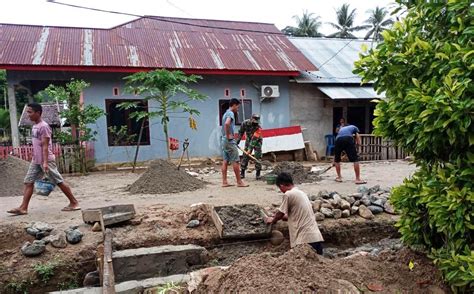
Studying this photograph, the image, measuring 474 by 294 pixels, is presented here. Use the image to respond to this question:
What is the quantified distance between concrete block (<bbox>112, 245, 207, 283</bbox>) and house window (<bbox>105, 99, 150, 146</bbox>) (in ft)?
23.8

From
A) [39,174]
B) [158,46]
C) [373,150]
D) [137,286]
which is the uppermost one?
[158,46]

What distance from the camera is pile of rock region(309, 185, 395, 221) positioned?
5.62 metres

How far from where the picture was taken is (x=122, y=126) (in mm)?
11133

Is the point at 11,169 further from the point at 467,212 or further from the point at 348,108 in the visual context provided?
the point at 348,108

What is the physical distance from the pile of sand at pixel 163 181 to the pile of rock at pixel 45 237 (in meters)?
2.49

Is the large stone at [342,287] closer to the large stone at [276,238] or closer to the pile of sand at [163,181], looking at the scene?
the large stone at [276,238]

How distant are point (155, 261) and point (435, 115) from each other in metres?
3.37

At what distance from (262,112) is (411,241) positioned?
9.82 metres

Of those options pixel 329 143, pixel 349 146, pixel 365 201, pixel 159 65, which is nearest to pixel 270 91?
pixel 329 143

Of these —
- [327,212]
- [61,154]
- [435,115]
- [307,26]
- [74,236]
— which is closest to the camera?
[435,115]

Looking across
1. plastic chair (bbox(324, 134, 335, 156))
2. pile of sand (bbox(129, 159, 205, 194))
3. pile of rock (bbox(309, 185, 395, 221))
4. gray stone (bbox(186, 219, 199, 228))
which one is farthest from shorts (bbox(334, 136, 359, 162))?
plastic chair (bbox(324, 134, 335, 156))

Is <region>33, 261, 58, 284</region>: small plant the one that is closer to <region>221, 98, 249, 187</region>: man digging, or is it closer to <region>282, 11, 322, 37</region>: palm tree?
<region>221, 98, 249, 187</region>: man digging

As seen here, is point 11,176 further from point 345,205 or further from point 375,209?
point 375,209

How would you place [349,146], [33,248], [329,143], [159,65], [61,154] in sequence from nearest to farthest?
[33,248], [349,146], [61,154], [159,65], [329,143]
